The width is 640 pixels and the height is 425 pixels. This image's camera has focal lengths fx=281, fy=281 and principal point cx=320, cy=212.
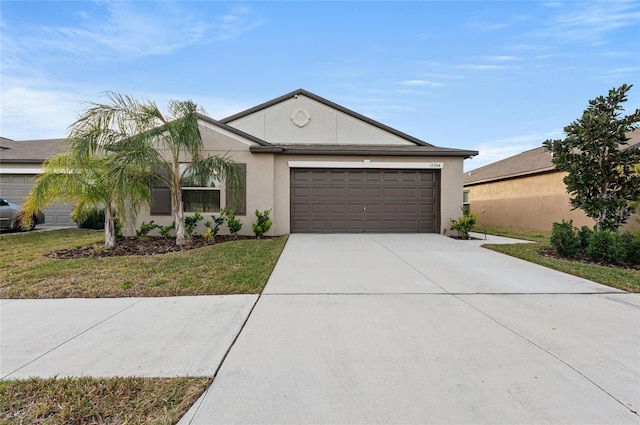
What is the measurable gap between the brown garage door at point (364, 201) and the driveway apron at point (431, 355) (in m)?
5.93

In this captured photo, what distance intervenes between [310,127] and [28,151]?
14327 mm

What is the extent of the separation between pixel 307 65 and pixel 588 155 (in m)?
11.8

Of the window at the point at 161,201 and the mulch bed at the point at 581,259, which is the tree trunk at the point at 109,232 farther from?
the mulch bed at the point at 581,259

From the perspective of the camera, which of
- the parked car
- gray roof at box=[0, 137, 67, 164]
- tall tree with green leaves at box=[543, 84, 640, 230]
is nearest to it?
tall tree with green leaves at box=[543, 84, 640, 230]

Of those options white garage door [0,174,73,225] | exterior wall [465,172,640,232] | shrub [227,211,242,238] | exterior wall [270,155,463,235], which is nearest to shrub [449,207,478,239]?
exterior wall [270,155,463,235]

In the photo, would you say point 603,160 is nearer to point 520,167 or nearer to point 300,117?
point 520,167

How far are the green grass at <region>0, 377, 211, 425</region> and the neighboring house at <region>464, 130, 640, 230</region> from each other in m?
13.4

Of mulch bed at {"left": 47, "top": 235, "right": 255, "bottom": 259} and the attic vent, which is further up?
the attic vent

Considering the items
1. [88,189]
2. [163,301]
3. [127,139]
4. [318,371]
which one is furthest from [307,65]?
[318,371]

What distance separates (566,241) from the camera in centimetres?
701

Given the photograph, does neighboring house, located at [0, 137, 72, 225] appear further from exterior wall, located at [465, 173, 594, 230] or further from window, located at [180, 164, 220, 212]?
exterior wall, located at [465, 173, 594, 230]

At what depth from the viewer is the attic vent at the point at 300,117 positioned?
13727 millimetres

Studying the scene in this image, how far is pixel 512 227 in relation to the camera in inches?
590

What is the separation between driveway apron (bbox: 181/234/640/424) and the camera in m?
1.93
